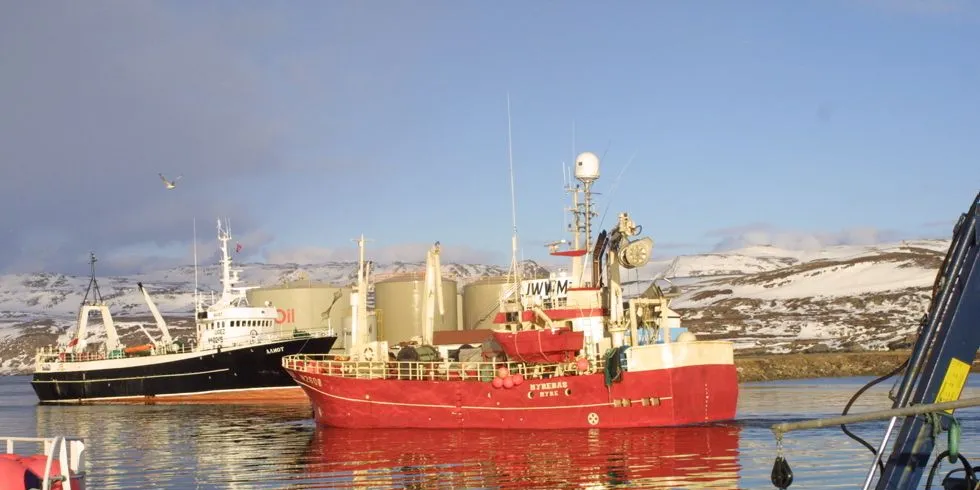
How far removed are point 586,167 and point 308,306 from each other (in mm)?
44973

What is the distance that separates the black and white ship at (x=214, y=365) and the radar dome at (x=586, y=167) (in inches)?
1145

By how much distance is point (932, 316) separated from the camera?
1457cm

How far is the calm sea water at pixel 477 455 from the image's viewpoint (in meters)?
28.0

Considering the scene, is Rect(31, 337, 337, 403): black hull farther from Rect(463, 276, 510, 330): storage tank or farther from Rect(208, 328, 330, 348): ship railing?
Rect(463, 276, 510, 330): storage tank

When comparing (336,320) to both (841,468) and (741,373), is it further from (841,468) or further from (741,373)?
(841,468)

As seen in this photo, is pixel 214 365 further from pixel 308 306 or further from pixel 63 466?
pixel 63 466

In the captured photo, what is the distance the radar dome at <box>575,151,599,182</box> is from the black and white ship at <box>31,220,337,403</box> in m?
29.1

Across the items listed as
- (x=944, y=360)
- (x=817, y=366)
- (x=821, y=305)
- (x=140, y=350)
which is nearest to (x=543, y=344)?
(x=944, y=360)

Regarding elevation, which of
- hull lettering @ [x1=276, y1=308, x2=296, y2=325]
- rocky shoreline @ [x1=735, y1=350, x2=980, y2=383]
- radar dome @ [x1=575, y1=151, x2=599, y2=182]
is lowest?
rocky shoreline @ [x1=735, y1=350, x2=980, y2=383]

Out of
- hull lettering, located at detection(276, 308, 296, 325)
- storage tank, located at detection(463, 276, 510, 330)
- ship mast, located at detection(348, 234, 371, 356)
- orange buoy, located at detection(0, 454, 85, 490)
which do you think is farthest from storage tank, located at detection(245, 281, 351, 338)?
orange buoy, located at detection(0, 454, 85, 490)

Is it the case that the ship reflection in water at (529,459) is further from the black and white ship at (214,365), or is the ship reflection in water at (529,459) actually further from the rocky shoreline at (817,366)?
the rocky shoreline at (817,366)

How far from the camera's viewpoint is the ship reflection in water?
2773 centimetres

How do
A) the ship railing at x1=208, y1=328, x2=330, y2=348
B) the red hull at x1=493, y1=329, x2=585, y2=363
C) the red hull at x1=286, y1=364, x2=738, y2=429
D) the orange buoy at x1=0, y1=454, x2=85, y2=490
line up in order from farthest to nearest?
the ship railing at x1=208, y1=328, x2=330, y2=348
the red hull at x1=493, y1=329, x2=585, y2=363
the red hull at x1=286, y1=364, x2=738, y2=429
the orange buoy at x1=0, y1=454, x2=85, y2=490

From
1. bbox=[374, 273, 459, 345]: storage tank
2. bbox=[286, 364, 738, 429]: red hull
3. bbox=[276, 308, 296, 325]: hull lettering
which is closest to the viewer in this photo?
bbox=[286, 364, 738, 429]: red hull
